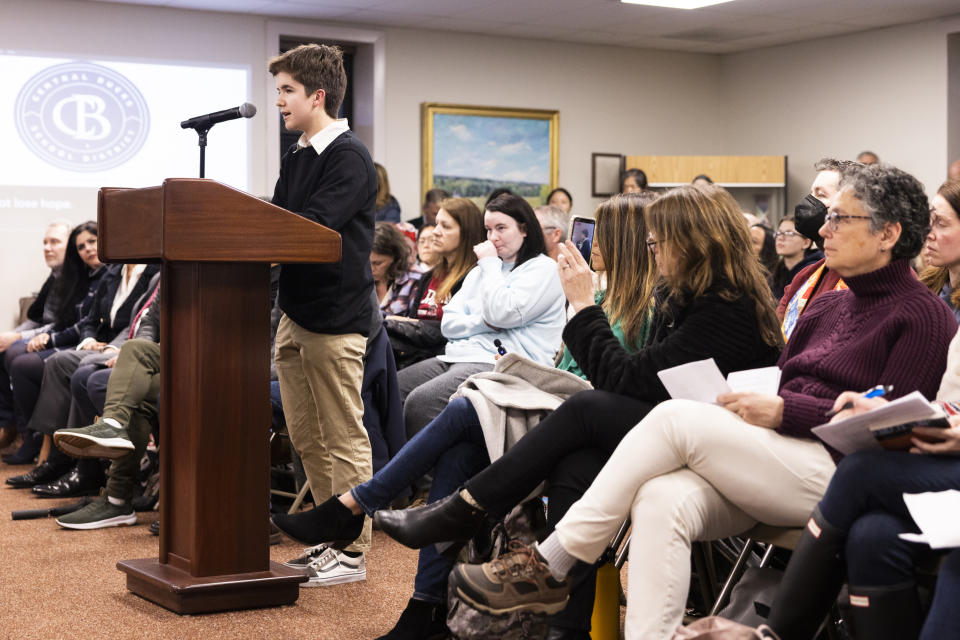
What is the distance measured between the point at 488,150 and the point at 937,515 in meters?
7.86

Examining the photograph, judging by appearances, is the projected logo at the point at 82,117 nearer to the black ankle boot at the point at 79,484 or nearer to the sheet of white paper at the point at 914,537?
the black ankle boot at the point at 79,484

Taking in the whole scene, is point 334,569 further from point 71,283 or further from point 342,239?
point 71,283

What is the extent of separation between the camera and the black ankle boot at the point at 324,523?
8.81 feet

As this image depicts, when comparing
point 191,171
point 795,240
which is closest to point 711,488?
point 795,240

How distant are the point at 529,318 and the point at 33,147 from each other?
530 centimetres

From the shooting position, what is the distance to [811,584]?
6.08 ft

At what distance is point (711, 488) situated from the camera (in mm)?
2047

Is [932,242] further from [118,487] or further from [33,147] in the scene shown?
[33,147]

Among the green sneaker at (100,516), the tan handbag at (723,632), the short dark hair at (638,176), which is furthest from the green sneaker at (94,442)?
the short dark hair at (638,176)

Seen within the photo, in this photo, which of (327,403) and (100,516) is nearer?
(327,403)

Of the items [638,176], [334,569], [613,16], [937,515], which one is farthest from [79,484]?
[638,176]

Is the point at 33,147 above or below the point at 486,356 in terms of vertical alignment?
above

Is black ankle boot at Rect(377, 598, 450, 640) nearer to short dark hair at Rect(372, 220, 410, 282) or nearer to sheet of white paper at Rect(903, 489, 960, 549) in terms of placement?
sheet of white paper at Rect(903, 489, 960, 549)

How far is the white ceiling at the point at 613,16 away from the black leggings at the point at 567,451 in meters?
6.27
